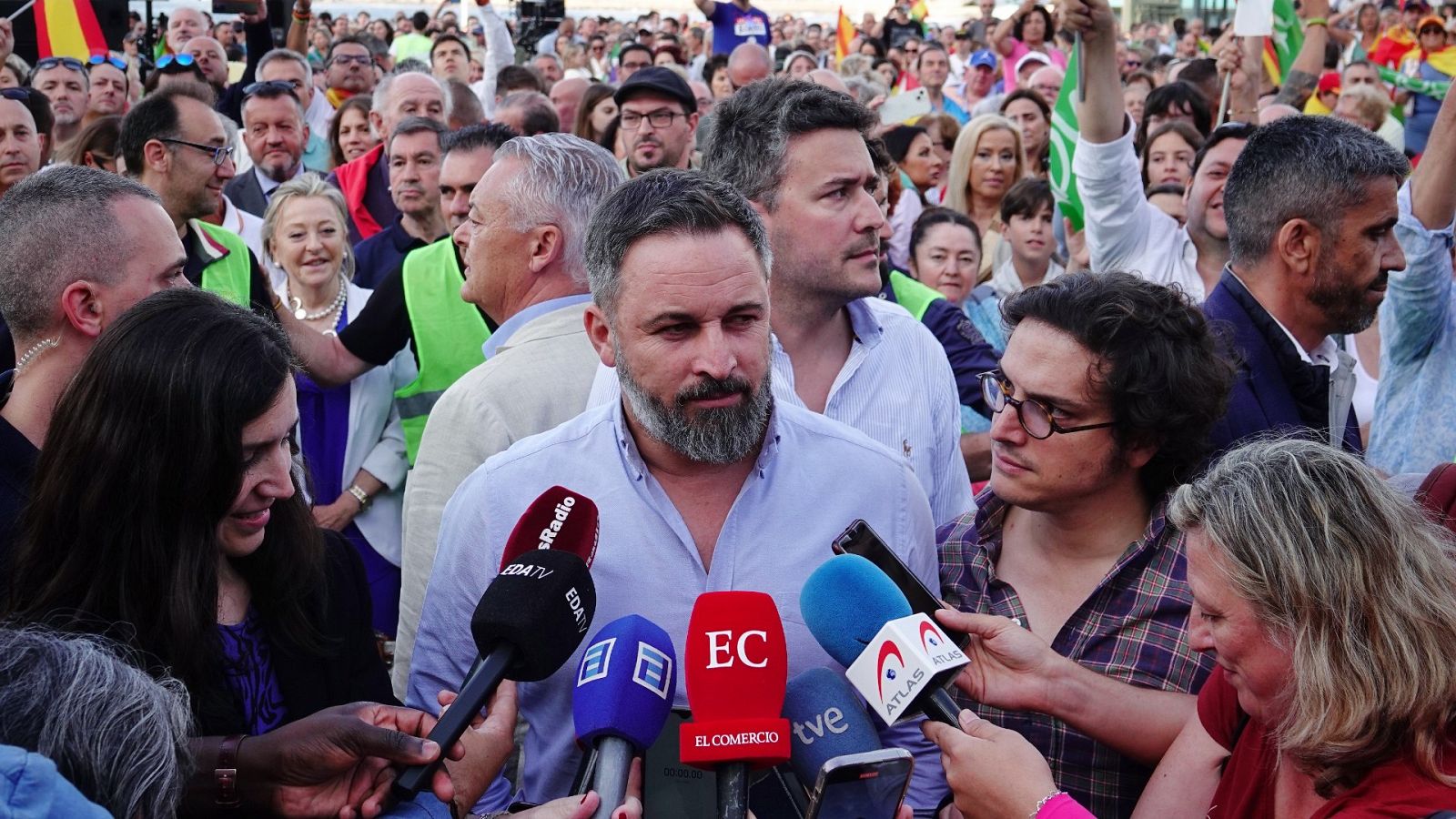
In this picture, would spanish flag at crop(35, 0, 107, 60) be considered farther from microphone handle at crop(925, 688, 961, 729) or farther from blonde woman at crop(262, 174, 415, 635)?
microphone handle at crop(925, 688, 961, 729)

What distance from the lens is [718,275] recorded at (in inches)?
99.1

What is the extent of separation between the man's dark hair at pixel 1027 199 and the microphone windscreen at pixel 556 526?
4.70 meters

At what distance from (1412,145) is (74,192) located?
11267mm

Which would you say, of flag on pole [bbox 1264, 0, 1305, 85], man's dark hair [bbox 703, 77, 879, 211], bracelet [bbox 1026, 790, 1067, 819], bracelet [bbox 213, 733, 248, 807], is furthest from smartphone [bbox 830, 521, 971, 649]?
flag on pole [bbox 1264, 0, 1305, 85]

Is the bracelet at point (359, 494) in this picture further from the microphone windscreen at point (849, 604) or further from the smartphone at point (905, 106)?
the smartphone at point (905, 106)

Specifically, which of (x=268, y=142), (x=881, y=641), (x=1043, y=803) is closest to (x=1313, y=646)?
(x=1043, y=803)

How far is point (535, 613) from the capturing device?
2.00 meters

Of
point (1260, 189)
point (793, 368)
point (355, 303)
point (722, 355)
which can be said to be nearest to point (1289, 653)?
point (722, 355)

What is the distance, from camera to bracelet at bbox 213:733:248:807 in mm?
2086

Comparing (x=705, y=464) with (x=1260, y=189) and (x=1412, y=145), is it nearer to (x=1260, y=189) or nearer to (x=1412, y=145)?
(x=1260, y=189)

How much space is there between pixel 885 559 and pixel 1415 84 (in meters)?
11.4

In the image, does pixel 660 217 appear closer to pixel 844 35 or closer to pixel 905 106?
pixel 905 106

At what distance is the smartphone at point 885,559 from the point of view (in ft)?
7.72

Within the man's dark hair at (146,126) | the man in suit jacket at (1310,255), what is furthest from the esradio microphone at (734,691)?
the man's dark hair at (146,126)
